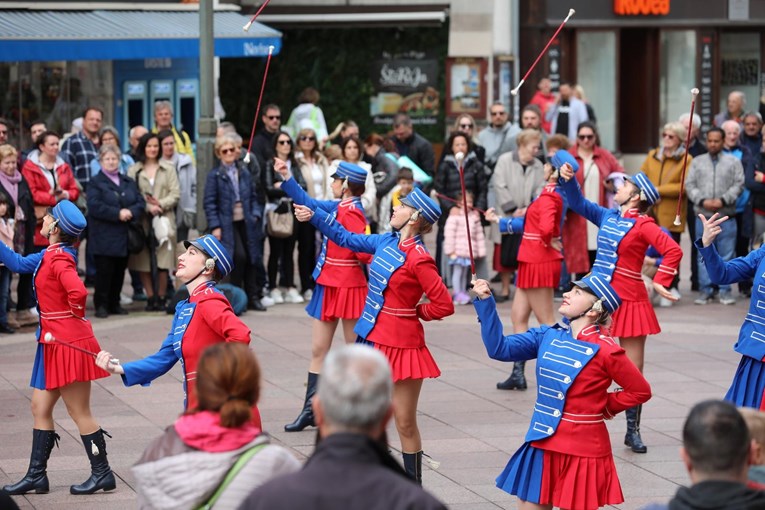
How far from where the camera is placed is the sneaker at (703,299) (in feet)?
51.1

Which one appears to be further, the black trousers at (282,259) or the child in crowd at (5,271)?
the black trousers at (282,259)

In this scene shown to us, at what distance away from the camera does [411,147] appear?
16703mm

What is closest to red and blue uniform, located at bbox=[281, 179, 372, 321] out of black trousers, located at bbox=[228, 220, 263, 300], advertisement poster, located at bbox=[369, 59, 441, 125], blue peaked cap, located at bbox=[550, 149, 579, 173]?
blue peaked cap, located at bbox=[550, 149, 579, 173]

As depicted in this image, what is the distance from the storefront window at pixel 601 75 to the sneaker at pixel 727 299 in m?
9.59

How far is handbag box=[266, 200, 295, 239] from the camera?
1499cm

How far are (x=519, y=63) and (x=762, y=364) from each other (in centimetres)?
1716

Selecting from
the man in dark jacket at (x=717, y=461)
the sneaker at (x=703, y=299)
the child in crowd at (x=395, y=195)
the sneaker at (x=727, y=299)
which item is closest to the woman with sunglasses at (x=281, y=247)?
the child in crowd at (x=395, y=195)

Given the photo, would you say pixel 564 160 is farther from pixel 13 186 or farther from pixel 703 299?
pixel 703 299

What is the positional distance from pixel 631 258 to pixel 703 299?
6450 millimetres

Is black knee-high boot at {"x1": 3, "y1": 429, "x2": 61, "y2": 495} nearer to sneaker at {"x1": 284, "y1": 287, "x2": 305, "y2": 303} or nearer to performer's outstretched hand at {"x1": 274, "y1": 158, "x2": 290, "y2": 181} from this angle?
performer's outstretched hand at {"x1": 274, "y1": 158, "x2": 290, "y2": 181}

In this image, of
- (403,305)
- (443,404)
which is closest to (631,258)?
(403,305)

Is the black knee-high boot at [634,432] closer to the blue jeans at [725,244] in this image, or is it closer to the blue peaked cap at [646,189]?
the blue peaked cap at [646,189]

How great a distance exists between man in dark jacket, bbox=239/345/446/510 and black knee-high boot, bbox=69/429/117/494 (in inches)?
175

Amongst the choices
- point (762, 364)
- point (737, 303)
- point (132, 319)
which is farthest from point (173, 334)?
point (737, 303)
